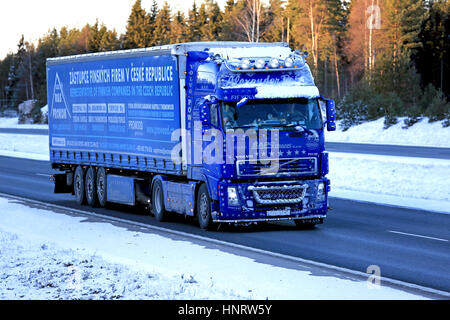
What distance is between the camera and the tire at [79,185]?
953 inches

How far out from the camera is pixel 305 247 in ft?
49.8

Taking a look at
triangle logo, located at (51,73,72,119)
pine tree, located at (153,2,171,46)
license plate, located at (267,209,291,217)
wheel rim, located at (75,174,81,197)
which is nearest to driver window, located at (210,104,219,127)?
license plate, located at (267,209,291,217)

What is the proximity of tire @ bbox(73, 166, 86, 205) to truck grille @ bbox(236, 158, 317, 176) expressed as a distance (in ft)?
28.2

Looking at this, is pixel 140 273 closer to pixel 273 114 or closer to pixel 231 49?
pixel 273 114

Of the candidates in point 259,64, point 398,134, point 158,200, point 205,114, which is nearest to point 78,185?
point 158,200

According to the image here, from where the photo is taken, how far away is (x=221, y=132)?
55.1 ft

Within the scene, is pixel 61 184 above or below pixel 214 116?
below

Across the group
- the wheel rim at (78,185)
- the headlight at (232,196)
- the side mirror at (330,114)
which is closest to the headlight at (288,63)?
the side mirror at (330,114)

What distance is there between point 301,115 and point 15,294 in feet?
26.2

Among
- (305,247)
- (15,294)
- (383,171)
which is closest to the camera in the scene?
(15,294)

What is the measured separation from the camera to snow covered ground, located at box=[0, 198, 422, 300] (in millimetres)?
10562

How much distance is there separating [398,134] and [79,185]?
32418 millimetres
